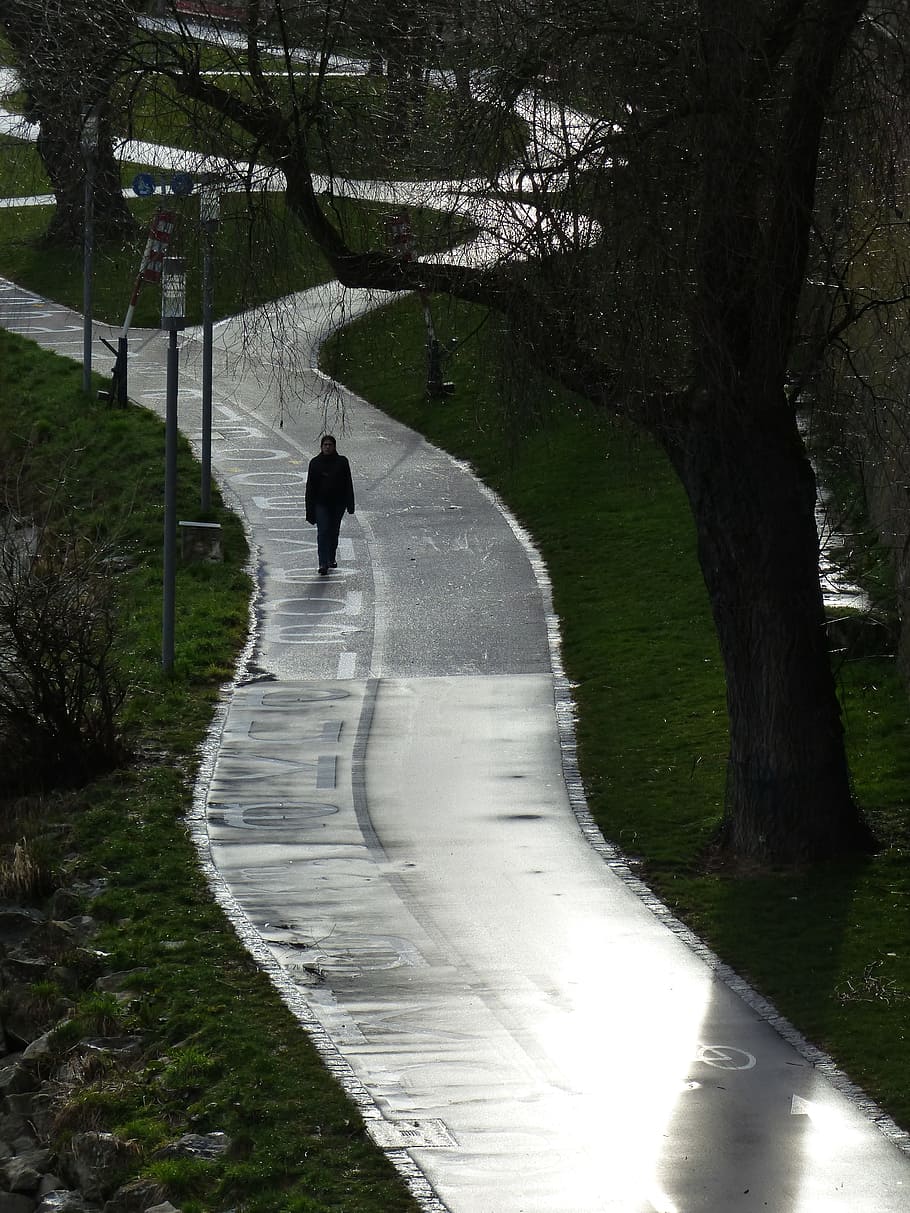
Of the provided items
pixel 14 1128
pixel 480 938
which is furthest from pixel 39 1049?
pixel 480 938

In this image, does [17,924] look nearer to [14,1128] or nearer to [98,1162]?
[14,1128]

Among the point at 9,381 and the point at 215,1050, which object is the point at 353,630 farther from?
the point at 9,381

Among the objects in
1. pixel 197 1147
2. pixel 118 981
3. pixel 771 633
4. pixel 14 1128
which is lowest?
pixel 14 1128

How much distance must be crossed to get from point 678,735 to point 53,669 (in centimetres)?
505

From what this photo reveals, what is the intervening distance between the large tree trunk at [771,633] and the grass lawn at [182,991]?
12.1 feet

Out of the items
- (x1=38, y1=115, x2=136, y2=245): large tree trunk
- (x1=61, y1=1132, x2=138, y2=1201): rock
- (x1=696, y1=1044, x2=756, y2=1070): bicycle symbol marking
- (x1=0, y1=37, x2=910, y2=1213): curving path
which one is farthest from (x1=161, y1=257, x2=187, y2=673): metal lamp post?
(x1=696, y1=1044, x2=756, y2=1070): bicycle symbol marking

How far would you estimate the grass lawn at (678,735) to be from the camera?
34.5 feet

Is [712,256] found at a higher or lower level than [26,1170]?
higher

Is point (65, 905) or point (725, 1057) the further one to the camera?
point (65, 905)

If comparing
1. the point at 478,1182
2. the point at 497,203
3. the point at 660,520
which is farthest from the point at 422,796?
the point at 660,520

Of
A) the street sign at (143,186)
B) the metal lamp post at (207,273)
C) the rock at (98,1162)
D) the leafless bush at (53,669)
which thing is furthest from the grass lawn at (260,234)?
the rock at (98,1162)

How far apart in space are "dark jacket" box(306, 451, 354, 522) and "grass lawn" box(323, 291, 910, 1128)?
2515 millimetres

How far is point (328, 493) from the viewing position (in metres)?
20.3

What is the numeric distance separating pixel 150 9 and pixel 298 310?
225 centimetres
